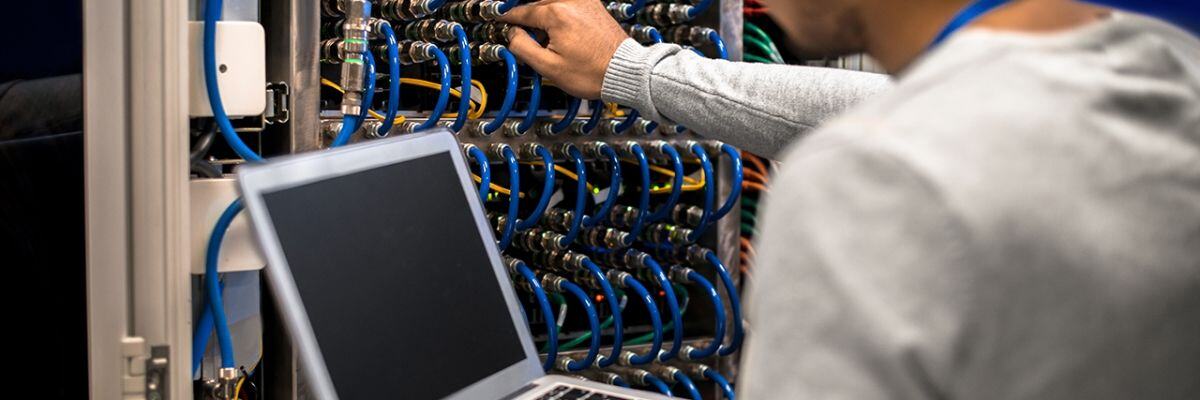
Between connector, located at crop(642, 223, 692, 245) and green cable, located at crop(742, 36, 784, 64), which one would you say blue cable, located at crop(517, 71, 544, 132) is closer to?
connector, located at crop(642, 223, 692, 245)

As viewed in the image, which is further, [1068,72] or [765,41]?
[765,41]

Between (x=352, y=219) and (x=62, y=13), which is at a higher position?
(x=62, y=13)

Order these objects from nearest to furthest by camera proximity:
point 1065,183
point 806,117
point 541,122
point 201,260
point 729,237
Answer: point 1065,183, point 201,260, point 806,117, point 541,122, point 729,237

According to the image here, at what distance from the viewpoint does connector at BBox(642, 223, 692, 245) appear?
208cm

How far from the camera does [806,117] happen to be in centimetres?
181

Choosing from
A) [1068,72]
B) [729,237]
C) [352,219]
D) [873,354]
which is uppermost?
[1068,72]

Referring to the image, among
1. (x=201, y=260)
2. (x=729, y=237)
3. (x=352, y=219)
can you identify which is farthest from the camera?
(x=729, y=237)

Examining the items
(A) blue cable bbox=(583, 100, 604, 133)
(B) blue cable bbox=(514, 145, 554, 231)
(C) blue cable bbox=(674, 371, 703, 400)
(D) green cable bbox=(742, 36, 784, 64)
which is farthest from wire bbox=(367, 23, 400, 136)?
(D) green cable bbox=(742, 36, 784, 64)

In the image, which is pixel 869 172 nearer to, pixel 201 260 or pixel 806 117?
pixel 201 260

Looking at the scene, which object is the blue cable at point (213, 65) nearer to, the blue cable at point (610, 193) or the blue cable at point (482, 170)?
the blue cable at point (482, 170)

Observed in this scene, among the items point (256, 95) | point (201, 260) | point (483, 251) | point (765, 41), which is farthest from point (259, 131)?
point (765, 41)

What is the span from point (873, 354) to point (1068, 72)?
18 cm

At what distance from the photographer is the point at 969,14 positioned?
0.71 meters

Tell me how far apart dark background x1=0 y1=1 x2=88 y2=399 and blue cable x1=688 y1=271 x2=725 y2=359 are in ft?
3.31
